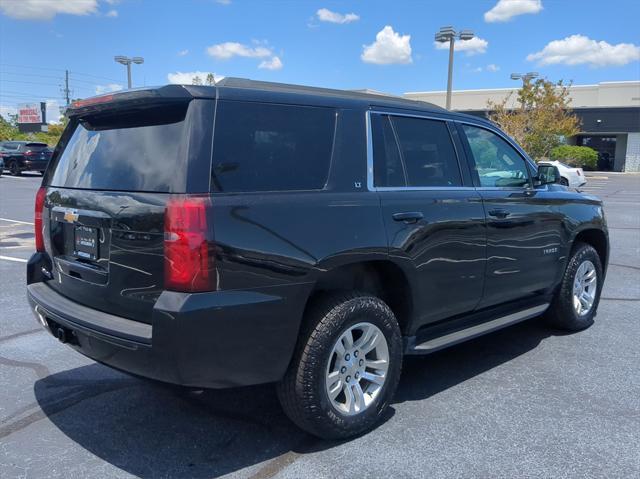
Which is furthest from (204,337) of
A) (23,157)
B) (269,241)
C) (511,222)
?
(23,157)

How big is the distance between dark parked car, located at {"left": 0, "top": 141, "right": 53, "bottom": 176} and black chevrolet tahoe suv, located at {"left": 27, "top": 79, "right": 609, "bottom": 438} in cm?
2954

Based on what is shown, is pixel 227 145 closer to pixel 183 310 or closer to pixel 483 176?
pixel 183 310

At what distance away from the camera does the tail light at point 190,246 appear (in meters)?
2.82

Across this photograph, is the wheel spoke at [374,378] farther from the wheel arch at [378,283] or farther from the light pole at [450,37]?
the light pole at [450,37]

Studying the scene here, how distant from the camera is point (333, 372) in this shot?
3416 millimetres

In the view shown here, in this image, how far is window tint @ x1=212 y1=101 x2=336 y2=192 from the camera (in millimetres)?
3016

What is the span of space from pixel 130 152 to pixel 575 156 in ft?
145

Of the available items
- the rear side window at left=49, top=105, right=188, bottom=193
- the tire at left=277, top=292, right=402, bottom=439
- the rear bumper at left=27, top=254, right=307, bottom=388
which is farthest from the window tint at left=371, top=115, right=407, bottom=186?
the rear side window at left=49, top=105, right=188, bottom=193

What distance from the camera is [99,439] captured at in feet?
11.3

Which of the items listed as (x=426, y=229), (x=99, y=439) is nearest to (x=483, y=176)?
(x=426, y=229)

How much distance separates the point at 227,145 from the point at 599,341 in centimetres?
407

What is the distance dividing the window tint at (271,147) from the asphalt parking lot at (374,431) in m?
1.52

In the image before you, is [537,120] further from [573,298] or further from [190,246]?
[190,246]

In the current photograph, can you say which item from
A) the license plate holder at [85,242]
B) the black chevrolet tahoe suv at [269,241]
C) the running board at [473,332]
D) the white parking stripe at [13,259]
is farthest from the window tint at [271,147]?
the white parking stripe at [13,259]
